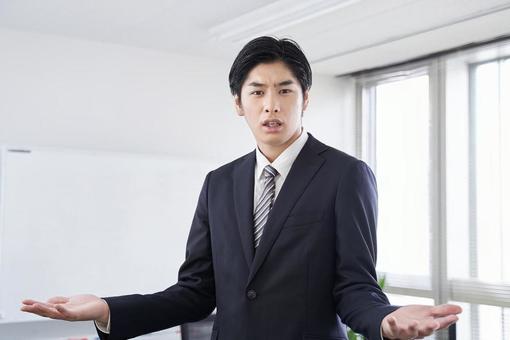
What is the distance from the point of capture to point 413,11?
4258mm

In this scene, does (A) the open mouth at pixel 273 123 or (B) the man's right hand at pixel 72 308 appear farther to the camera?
(A) the open mouth at pixel 273 123

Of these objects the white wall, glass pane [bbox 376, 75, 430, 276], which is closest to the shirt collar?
the white wall

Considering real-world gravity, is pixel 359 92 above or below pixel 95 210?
above

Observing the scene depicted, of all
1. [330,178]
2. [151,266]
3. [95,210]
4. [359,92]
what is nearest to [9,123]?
[95,210]

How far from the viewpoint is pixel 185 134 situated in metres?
5.46

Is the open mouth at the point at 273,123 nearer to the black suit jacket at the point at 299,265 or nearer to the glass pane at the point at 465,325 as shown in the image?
the black suit jacket at the point at 299,265

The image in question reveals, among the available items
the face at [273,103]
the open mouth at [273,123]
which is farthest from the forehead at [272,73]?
the open mouth at [273,123]

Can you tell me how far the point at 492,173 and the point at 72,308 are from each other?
3.92 m

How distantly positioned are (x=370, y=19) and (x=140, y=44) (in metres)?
1.76

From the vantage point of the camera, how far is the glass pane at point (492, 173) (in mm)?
4848

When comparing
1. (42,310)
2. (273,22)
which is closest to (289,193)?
(42,310)

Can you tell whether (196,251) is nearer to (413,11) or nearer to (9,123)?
(413,11)

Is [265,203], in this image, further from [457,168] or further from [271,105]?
[457,168]

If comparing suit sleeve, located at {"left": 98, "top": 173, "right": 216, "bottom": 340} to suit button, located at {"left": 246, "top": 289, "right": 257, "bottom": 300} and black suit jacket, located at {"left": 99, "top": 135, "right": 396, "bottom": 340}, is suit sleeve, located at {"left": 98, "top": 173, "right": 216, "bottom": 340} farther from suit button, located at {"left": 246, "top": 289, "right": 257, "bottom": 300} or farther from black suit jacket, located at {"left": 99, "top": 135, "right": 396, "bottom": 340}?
suit button, located at {"left": 246, "top": 289, "right": 257, "bottom": 300}
